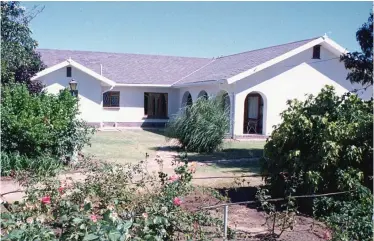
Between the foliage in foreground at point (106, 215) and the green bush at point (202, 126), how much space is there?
8.35 m

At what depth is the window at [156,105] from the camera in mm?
27422

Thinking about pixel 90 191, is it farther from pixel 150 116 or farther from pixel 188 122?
pixel 150 116

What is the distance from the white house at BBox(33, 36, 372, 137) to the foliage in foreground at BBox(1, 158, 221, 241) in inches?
501

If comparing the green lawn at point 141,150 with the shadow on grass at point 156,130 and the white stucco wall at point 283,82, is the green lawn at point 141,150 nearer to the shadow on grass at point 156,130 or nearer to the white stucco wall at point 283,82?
the white stucco wall at point 283,82

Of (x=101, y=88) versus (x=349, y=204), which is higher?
(x=101, y=88)

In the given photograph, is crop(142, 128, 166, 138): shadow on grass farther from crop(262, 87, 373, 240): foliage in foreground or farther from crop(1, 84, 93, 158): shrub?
crop(262, 87, 373, 240): foliage in foreground

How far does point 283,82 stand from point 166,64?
1141cm

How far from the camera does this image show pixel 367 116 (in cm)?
698

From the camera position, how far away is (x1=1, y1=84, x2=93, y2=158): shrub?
33.7 ft

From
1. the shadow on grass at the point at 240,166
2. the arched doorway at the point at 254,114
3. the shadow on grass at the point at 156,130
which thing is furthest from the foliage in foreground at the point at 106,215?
the shadow on grass at the point at 156,130

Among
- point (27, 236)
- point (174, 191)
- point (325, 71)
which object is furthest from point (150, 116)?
point (27, 236)

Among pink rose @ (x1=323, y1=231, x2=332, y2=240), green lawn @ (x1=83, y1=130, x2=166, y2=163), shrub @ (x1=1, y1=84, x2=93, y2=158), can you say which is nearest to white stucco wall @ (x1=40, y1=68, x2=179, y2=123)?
green lawn @ (x1=83, y1=130, x2=166, y2=163)

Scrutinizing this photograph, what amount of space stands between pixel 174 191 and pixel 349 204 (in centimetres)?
275

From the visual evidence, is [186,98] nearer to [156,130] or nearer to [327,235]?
[156,130]
